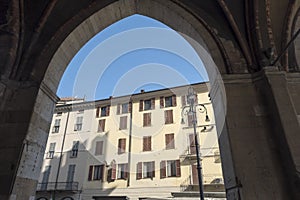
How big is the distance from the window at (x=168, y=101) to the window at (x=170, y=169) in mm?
4471

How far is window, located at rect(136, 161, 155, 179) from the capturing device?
1511 centimetres

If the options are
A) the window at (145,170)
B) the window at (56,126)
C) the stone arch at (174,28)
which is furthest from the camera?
the window at (56,126)

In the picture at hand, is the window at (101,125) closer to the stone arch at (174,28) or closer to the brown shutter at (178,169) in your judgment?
the brown shutter at (178,169)

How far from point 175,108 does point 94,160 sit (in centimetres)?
794

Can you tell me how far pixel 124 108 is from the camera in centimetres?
1783

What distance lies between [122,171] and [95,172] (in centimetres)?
233

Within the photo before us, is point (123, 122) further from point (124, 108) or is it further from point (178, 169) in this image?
point (178, 169)

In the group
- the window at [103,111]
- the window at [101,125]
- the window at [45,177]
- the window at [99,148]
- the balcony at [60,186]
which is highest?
the window at [103,111]

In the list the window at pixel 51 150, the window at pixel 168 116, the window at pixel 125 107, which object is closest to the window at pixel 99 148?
the window at pixel 125 107

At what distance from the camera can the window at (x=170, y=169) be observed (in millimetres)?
14539

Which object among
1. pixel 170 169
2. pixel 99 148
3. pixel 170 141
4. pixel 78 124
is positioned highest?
pixel 78 124

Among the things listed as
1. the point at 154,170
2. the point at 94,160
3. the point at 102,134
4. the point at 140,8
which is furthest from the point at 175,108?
the point at 140,8

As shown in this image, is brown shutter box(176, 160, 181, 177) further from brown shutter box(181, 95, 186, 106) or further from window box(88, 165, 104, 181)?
window box(88, 165, 104, 181)

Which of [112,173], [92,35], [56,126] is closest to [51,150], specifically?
[56,126]
